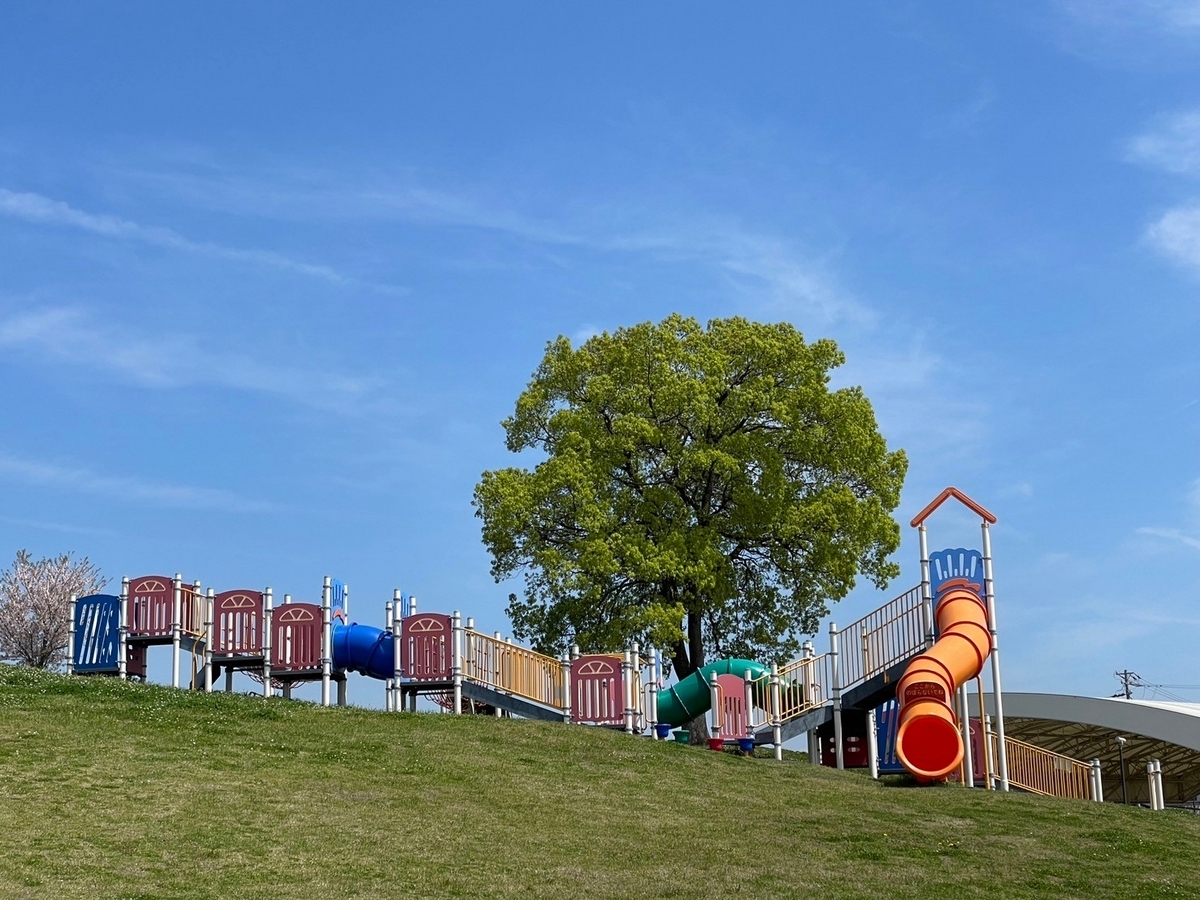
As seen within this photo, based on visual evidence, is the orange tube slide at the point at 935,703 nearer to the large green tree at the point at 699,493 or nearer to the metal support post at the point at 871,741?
the metal support post at the point at 871,741

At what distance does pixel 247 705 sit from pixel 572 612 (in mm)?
13900

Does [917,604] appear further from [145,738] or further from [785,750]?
[145,738]

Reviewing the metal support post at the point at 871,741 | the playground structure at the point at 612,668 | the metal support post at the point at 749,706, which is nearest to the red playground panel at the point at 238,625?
the playground structure at the point at 612,668

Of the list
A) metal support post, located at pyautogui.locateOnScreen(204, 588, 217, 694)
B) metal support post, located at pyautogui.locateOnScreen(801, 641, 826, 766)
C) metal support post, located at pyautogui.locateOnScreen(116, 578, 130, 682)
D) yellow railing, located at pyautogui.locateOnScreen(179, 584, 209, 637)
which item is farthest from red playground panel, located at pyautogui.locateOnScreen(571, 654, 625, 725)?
metal support post, located at pyautogui.locateOnScreen(116, 578, 130, 682)

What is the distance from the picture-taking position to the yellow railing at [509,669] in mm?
30000

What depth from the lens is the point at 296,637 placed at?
30516 mm

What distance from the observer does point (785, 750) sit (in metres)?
40.2

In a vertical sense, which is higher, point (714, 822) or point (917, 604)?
point (917, 604)

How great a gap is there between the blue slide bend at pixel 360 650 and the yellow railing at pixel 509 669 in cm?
320

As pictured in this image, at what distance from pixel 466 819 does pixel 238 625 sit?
12.2 metres

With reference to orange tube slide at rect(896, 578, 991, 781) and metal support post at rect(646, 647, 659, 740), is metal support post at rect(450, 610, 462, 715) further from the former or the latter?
orange tube slide at rect(896, 578, 991, 781)

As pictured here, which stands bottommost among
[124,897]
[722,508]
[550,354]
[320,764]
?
[124,897]

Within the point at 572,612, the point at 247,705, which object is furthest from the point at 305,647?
the point at 572,612

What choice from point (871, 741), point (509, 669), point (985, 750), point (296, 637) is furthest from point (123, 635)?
point (985, 750)
